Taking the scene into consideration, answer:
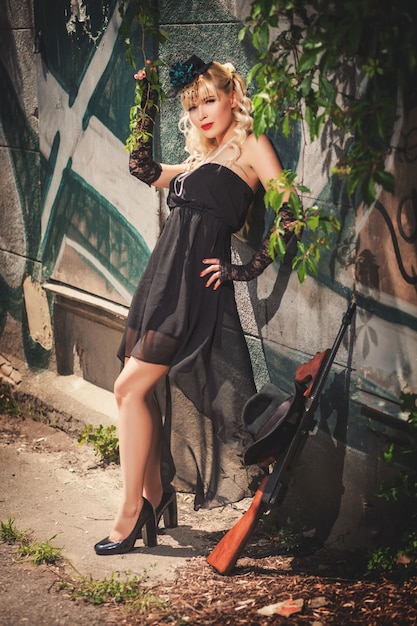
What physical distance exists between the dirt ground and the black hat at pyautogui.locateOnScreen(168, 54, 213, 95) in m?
2.29

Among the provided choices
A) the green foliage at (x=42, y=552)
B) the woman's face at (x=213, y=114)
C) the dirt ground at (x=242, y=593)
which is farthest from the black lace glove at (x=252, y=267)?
the green foliage at (x=42, y=552)

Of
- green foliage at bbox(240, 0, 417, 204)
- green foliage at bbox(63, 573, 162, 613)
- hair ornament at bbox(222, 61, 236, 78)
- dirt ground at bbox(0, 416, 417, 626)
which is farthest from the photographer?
hair ornament at bbox(222, 61, 236, 78)

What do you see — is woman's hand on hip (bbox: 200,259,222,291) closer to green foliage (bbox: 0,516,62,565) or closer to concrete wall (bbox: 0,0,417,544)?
concrete wall (bbox: 0,0,417,544)

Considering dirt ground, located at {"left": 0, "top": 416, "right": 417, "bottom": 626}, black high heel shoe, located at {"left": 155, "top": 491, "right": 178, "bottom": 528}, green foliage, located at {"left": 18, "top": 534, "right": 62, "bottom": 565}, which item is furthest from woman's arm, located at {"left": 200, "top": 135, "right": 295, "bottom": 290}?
green foliage, located at {"left": 18, "top": 534, "right": 62, "bottom": 565}

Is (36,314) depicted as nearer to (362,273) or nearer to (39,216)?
(39,216)

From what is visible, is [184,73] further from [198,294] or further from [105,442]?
[105,442]

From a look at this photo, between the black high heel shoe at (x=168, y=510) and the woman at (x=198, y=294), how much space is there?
0.12 metres

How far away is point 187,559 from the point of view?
172 inches

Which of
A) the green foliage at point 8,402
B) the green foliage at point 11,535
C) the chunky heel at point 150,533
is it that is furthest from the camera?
the green foliage at point 8,402

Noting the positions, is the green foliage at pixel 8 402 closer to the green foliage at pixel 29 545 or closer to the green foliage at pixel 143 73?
the green foliage at pixel 29 545

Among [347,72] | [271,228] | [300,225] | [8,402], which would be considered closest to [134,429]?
[271,228]

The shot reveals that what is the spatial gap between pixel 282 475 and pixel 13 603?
1.34 m

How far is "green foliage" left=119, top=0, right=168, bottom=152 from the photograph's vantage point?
450 centimetres

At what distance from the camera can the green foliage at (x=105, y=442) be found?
218 inches
